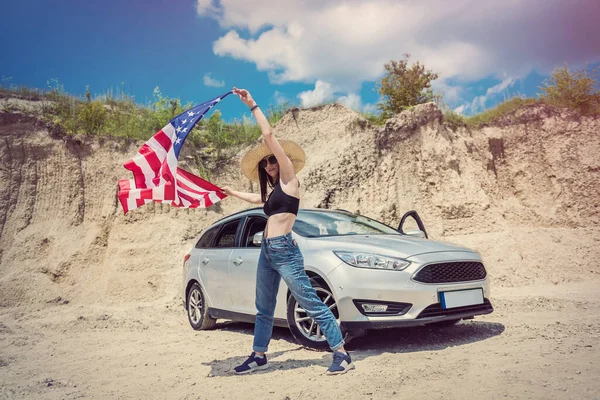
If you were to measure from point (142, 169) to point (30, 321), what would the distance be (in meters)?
5.89

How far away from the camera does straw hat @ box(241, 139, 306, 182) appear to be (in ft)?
16.4

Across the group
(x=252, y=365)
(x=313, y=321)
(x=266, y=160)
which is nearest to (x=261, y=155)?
(x=266, y=160)

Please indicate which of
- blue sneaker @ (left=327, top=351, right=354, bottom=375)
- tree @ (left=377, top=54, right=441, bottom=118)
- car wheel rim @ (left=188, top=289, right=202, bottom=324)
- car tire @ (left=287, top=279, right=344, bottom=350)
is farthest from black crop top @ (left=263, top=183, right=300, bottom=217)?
tree @ (left=377, top=54, right=441, bottom=118)

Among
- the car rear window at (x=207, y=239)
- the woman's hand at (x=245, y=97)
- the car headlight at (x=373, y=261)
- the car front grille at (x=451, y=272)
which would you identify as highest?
the woman's hand at (x=245, y=97)

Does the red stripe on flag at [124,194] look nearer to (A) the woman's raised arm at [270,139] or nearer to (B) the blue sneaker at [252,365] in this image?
(A) the woman's raised arm at [270,139]

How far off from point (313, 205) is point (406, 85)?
4584mm

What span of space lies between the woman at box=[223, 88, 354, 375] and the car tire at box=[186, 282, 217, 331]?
2.80 m

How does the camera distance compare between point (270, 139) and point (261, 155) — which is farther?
point (261, 155)

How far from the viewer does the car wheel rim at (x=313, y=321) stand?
5.24 meters

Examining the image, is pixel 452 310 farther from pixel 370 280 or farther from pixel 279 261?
pixel 279 261

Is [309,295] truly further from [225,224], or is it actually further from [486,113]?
[486,113]

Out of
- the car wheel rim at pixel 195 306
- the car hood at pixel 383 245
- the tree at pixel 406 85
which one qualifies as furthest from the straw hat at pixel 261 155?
the tree at pixel 406 85

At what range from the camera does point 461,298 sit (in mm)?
5129

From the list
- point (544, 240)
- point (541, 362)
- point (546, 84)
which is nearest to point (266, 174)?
point (541, 362)
